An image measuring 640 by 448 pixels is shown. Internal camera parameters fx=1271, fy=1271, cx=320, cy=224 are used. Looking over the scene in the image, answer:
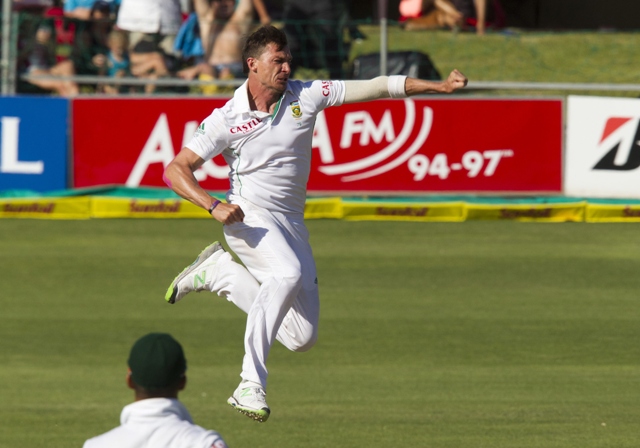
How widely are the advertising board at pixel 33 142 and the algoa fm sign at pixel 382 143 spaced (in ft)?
0.61

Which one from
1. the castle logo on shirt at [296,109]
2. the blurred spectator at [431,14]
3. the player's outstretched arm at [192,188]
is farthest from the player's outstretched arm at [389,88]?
the blurred spectator at [431,14]

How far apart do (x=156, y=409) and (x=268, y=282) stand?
10.6 ft

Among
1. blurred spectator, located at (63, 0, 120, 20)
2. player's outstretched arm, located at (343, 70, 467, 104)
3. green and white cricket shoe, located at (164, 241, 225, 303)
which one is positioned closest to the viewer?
player's outstretched arm, located at (343, 70, 467, 104)

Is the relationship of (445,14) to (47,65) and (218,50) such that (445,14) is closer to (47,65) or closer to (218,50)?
(218,50)

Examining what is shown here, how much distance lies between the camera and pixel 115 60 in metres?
15.8

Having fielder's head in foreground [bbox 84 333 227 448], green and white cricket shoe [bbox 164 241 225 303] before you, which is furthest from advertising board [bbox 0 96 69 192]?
fielder's head in foreground [bbox 84 333 227 448]

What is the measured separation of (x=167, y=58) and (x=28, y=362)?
6412 mm

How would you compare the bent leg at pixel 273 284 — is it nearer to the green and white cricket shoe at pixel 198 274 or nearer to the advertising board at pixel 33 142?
the green and white cricket shoe at pixel 198 274

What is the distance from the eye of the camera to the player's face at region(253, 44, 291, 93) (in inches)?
307

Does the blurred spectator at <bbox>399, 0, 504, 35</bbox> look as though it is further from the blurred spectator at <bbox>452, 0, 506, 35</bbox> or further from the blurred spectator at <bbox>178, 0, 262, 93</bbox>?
the blurred spectator at <bbox>178, 0, 262, 93</bbox>

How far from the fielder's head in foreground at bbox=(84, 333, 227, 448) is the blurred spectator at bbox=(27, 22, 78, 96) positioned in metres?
11.1

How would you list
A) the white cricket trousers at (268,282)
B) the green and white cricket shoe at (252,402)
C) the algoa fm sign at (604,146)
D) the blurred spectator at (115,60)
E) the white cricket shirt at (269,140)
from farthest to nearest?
1. the blurred spectator at (115,60)
2. the algoa fm sign at (604,146)
3. the white cricket shirt at (269,140)
4. the white cricket trousers at (268,282)
5. the green and white cricket shoe at (252,402)

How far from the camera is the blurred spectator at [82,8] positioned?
1689 cm

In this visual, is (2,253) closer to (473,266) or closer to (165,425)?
(473,266)
